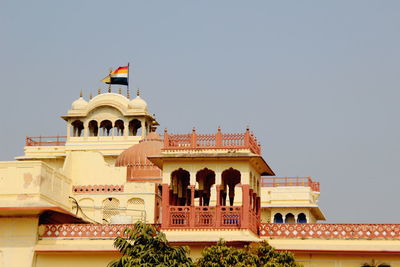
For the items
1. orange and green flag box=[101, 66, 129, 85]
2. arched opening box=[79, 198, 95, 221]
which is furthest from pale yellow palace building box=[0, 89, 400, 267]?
orange and green flag box=[101, 66, 129, 85]

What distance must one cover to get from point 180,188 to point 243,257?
4.54 metres

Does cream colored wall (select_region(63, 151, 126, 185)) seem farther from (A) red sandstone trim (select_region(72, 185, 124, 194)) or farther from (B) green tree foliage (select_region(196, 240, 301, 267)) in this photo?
(B) green tree foliage (select_region(196, 240, 301, 267))

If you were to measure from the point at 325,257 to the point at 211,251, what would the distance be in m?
3.73

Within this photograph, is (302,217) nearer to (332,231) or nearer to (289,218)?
(289,218)

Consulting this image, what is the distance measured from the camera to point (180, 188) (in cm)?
2550

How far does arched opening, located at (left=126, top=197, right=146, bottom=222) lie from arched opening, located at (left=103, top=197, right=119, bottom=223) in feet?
1.56

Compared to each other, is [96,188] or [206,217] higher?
[96,188]

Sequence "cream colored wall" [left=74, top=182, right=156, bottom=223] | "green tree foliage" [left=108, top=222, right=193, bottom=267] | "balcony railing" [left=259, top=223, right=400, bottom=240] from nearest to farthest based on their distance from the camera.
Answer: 1. "green tree foliage" [left=108, top=222, right=193, bottom=267]
2. "balcony railing" [left=259, top=223, right=400, bottom=240]
3. "cream colored wall" [left=74, top=182, right=156, bottom=223]

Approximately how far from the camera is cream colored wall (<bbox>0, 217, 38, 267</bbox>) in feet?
80.6

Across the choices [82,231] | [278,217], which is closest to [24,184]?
[82,231]

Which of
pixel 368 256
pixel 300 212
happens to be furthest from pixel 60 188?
pixel 300 212

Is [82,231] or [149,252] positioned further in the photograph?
[82,231]

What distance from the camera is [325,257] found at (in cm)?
2370

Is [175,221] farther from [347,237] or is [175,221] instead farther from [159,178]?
[159,178]
